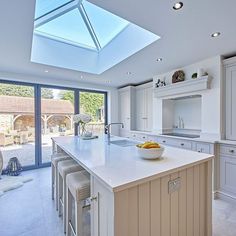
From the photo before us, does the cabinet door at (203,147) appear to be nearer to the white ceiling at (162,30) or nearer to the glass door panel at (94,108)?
the white ceiling at (162,30)

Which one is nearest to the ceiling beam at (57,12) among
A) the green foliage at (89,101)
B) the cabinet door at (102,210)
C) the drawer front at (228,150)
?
the green foliage at (89,101)

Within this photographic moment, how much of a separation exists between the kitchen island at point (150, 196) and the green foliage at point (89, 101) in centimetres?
359

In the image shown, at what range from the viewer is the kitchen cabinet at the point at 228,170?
251cm

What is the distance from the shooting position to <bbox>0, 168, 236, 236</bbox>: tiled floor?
189cm

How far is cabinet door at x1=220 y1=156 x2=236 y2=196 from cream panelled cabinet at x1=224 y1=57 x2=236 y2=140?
369 mm

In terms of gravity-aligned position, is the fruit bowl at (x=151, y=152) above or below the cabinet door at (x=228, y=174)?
above

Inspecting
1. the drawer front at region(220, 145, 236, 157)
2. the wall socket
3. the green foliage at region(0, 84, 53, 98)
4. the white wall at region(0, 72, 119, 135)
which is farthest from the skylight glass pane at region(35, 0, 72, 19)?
the drawer front at region(220, 145, 236, 157)

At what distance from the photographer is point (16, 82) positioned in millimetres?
4035

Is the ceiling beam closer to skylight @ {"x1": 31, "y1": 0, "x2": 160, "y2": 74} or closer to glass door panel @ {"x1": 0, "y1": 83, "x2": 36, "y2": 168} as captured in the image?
skylight @ {"x1": 31, "y1": 0, "x2": 160, "y2": 74}

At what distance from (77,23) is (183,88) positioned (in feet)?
7.92

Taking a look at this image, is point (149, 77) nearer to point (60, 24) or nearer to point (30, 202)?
point (60, 24)

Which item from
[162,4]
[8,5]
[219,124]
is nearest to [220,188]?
[219,124]

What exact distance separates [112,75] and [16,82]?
2372mm

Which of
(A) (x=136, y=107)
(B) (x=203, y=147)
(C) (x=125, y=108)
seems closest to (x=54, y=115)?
(C) (x=125, y=108)
